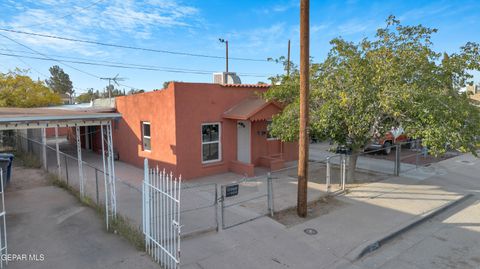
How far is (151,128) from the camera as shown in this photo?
39.0 ft

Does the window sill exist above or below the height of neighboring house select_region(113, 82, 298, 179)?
below

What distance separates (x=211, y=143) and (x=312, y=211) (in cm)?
512

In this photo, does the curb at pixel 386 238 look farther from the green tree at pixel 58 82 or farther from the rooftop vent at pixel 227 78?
the green tree at pixel 58 82

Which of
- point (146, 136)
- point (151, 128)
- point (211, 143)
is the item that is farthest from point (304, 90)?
point (146, 136)

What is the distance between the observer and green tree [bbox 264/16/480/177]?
746 cm

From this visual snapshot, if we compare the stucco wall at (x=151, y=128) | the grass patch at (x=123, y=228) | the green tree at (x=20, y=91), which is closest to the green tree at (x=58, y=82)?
the green tree at (x=20, y=91)

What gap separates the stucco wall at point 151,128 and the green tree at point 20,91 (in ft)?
41.4

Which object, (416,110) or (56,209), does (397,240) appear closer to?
(416,110)

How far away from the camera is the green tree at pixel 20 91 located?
2148 centimetres

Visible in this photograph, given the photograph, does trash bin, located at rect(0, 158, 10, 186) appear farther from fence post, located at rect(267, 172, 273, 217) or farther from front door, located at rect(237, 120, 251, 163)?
fence post, located at rect(267, 172, 273, 217)

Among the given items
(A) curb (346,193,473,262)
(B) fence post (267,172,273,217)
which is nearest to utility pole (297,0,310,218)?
(B) fence post (267,172,273,217)

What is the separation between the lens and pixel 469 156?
51.1 feet

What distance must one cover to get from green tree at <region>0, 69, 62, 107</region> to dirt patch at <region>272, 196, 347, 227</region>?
22344 millimetres

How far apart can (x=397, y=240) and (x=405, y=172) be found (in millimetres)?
6713
